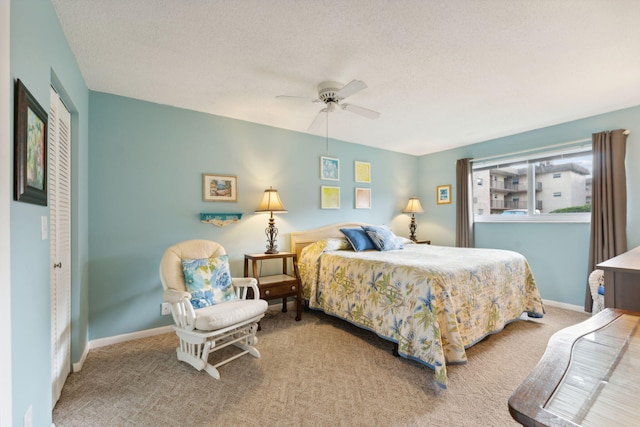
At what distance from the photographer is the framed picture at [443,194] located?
486 cm

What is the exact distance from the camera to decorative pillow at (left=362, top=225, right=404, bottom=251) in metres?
3.58

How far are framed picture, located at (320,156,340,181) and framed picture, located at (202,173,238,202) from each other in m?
1.31

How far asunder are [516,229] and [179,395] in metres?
4.44

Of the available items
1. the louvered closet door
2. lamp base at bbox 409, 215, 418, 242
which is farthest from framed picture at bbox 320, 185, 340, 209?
the louvered closet door

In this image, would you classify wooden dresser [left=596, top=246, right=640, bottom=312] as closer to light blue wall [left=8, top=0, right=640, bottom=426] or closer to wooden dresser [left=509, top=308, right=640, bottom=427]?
wooden dresser [left=509, top=308, right=640, bottom=427]

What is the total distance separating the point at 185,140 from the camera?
3.10 meters

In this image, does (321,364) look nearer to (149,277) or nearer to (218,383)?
(218,383)

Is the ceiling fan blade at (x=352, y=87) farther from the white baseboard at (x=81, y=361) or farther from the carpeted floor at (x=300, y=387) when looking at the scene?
the white baseboard at (x=81, y=361)

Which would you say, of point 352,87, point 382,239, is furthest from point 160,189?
point 382,239

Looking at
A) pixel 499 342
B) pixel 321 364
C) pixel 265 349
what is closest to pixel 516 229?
pixel 499 342

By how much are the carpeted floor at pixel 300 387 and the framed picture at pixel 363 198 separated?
Result: 227 cm

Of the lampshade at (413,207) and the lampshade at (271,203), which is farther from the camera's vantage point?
the lampshade at (413,207)

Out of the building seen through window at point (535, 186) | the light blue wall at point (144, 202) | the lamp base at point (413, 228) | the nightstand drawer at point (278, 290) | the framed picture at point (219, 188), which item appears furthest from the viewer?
the lamp base at point (413, 228)

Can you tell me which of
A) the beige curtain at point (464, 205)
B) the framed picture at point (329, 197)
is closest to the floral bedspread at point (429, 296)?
the framed picture at point (329, 197)
